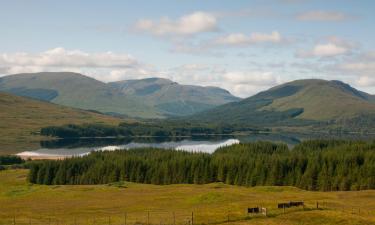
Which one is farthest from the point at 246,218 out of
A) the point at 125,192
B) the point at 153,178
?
the point at 153,178

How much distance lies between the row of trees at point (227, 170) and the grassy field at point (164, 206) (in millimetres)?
22921

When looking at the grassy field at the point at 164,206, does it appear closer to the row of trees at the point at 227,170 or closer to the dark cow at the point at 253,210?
the dark cow at the point at 253,210

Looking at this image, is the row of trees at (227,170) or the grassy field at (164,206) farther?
the row of trees at (227,170)

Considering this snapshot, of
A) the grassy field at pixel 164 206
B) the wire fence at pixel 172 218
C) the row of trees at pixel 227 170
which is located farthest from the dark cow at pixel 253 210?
the row of trees at pixel 227 170

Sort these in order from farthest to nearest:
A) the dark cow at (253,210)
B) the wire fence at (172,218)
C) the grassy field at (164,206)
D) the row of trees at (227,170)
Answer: the row of trees at (227,170) → the dark cow at (253,210) → the grassy field at (164,206) → the wire fence at (172,218)

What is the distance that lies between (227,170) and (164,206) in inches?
3097

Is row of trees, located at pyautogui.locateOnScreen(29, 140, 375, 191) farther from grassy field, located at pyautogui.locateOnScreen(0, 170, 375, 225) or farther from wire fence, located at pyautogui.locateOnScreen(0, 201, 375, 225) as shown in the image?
wire fence, located at pyautogui.locateOnScreen(0, 201, 375, 225)

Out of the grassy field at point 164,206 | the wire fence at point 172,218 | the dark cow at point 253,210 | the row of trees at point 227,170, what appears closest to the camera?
the wire fence at point 172,218

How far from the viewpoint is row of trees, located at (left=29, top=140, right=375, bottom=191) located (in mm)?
164875

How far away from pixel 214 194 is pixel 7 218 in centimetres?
4489

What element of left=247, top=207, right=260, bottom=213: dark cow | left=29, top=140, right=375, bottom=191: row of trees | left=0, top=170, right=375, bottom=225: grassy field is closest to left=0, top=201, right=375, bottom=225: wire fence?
left=0, top=170, right=375, bottom=225: grassy field

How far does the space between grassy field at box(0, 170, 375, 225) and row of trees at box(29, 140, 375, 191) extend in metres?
22.9

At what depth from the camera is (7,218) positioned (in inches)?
3442

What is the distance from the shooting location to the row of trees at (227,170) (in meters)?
165
